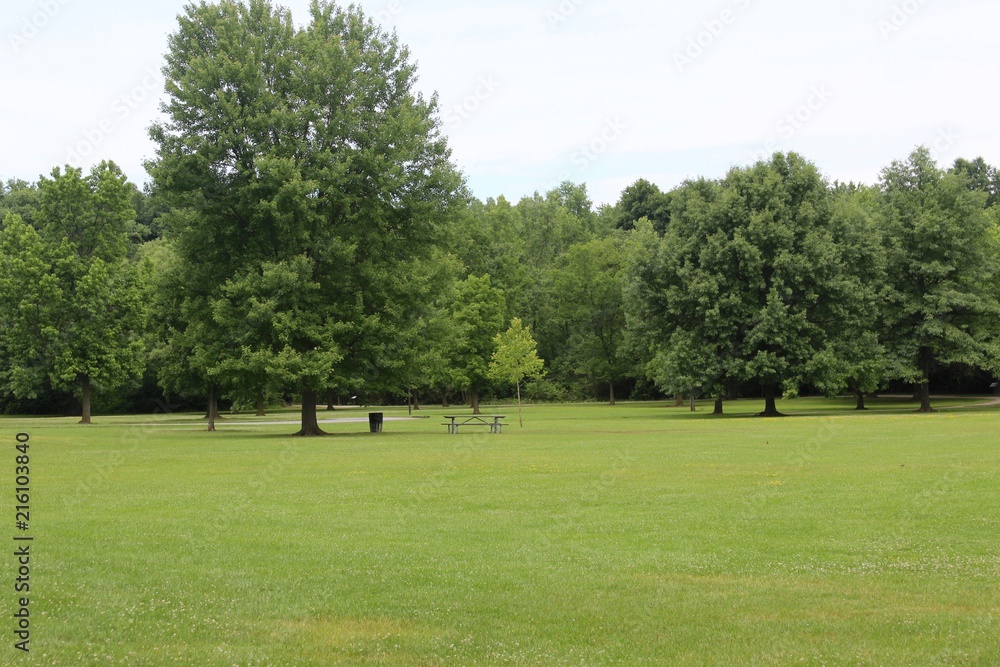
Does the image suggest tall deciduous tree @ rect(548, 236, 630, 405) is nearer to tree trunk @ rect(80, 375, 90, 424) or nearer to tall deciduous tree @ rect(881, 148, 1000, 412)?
tall deciduous tree @ rect(881, 148, 1000, 412)

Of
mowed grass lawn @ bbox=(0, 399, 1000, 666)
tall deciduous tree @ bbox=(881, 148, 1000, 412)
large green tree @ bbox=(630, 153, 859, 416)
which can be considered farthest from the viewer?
tall deciduous tree @ bbox=(881, 148, 1000, 412)

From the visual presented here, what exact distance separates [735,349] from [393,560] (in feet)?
158

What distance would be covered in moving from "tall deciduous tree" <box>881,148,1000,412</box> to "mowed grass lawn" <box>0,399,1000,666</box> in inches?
1626

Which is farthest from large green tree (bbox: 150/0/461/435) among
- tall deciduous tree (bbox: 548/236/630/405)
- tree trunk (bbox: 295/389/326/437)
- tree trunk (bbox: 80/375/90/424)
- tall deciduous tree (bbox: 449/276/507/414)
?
tall deciduous tree (bbox: 548/236/630/405)

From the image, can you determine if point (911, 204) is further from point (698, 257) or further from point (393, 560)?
point (393, 560)

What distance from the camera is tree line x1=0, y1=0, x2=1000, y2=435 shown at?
123 feet

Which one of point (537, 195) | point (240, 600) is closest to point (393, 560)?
point (240, 600)

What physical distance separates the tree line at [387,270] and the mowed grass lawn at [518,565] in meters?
17.1

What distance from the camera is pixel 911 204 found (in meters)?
61.7

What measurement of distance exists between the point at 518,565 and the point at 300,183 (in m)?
27.2

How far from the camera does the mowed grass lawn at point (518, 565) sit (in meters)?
7.89

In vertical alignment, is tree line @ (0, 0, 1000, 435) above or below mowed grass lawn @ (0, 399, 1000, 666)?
above

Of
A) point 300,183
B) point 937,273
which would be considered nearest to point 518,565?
point 300,183

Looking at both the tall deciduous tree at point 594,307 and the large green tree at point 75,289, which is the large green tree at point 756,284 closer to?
the tall deciduous tree at point 594,307
